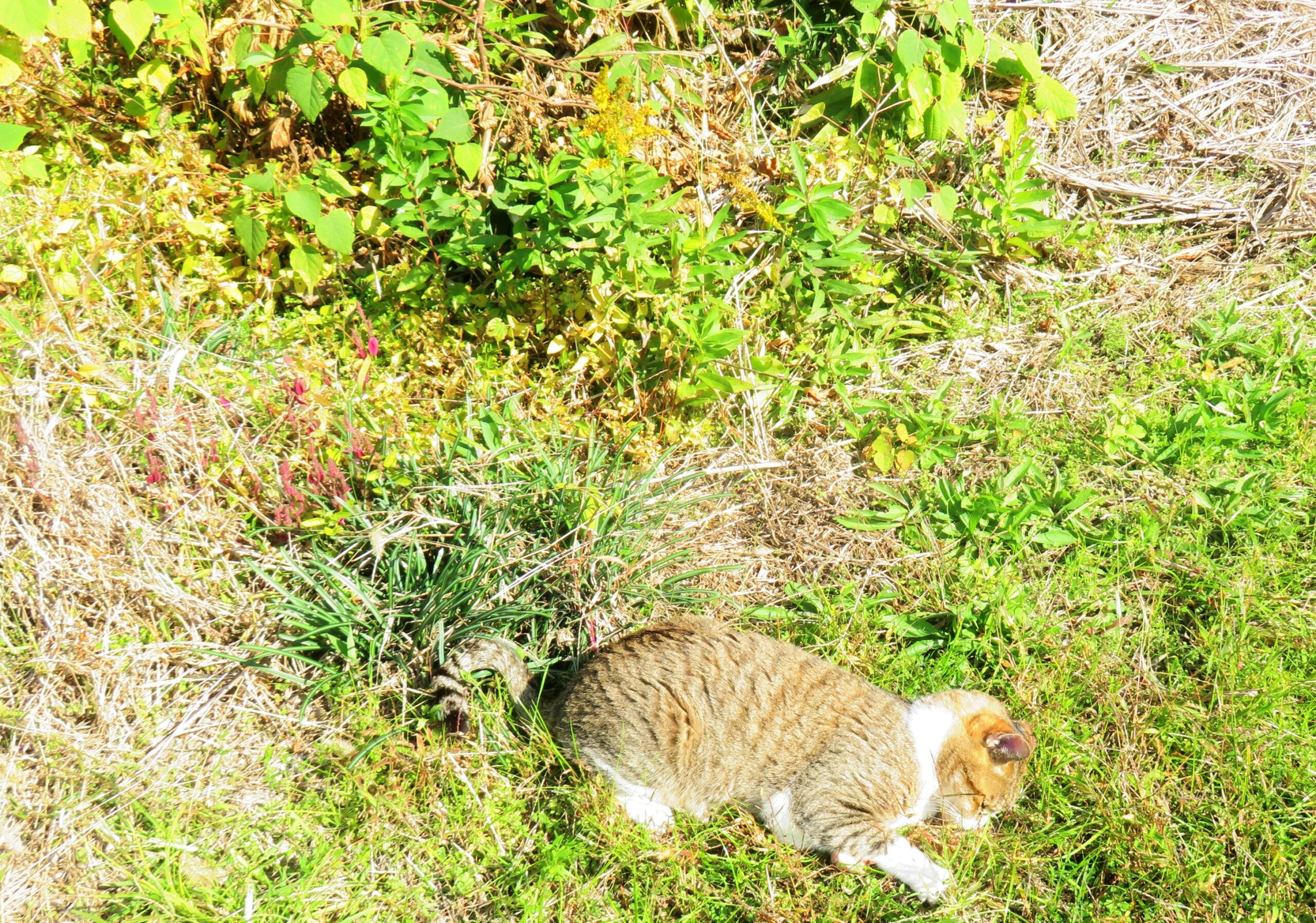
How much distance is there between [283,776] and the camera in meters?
3.01

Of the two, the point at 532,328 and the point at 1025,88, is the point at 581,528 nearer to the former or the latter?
the point at 532,328

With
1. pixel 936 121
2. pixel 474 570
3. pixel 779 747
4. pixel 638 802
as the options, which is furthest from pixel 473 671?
pixel 936 121

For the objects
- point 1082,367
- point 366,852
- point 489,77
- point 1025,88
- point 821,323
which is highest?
point 489,77

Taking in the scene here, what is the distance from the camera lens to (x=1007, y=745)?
9.56ft

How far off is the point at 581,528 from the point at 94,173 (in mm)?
2528

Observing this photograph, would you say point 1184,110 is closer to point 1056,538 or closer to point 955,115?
point 955,115

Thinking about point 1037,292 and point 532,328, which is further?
point 1037,292

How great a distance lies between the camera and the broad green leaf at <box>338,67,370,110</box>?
121 inches

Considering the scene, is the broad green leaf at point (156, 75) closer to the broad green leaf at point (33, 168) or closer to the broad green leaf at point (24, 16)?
the broad green leaf at point (33, 168)

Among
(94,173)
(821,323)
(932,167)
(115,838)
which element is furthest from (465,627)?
(932,167)

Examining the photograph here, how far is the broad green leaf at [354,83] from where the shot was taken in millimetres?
3068

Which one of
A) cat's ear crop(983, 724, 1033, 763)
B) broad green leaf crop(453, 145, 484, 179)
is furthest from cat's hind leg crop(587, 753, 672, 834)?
broad green leaf crop(453, 145, 484, 179)

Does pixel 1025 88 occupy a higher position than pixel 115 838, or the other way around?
pixel 1025 88

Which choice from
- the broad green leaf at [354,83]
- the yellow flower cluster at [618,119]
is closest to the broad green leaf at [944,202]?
the yellow flower cluster at [618,119]
